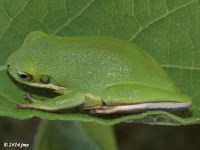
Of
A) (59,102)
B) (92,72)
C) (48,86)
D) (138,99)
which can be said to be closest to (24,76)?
(48,86)

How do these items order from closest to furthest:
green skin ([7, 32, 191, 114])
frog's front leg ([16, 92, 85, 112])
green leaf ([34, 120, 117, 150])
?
frog's front leg ([16, 92, 85, 112]) → green skin ([7, 32, 191, 114]) → green leaf ([34, 120, 117, 150])

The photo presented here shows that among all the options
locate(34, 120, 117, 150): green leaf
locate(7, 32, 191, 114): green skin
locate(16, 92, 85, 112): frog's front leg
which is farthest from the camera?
locate(34, 120, 117, 150): green leaf

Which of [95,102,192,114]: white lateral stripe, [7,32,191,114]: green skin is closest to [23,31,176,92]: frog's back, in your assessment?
[7,32,191,114]: green skin

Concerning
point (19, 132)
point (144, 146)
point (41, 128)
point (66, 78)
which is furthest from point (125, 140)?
point (66, 78)

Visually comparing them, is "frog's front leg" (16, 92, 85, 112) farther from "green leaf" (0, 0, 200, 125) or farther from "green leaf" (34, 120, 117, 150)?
"green leaf" (34, 120, 117, 150)

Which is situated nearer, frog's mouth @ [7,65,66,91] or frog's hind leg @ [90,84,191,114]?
frog's hind leg @ [90,84,191,114]

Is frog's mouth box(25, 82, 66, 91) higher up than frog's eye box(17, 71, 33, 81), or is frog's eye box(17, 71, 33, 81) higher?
frog's eye box(17, 71, 33, 81)
